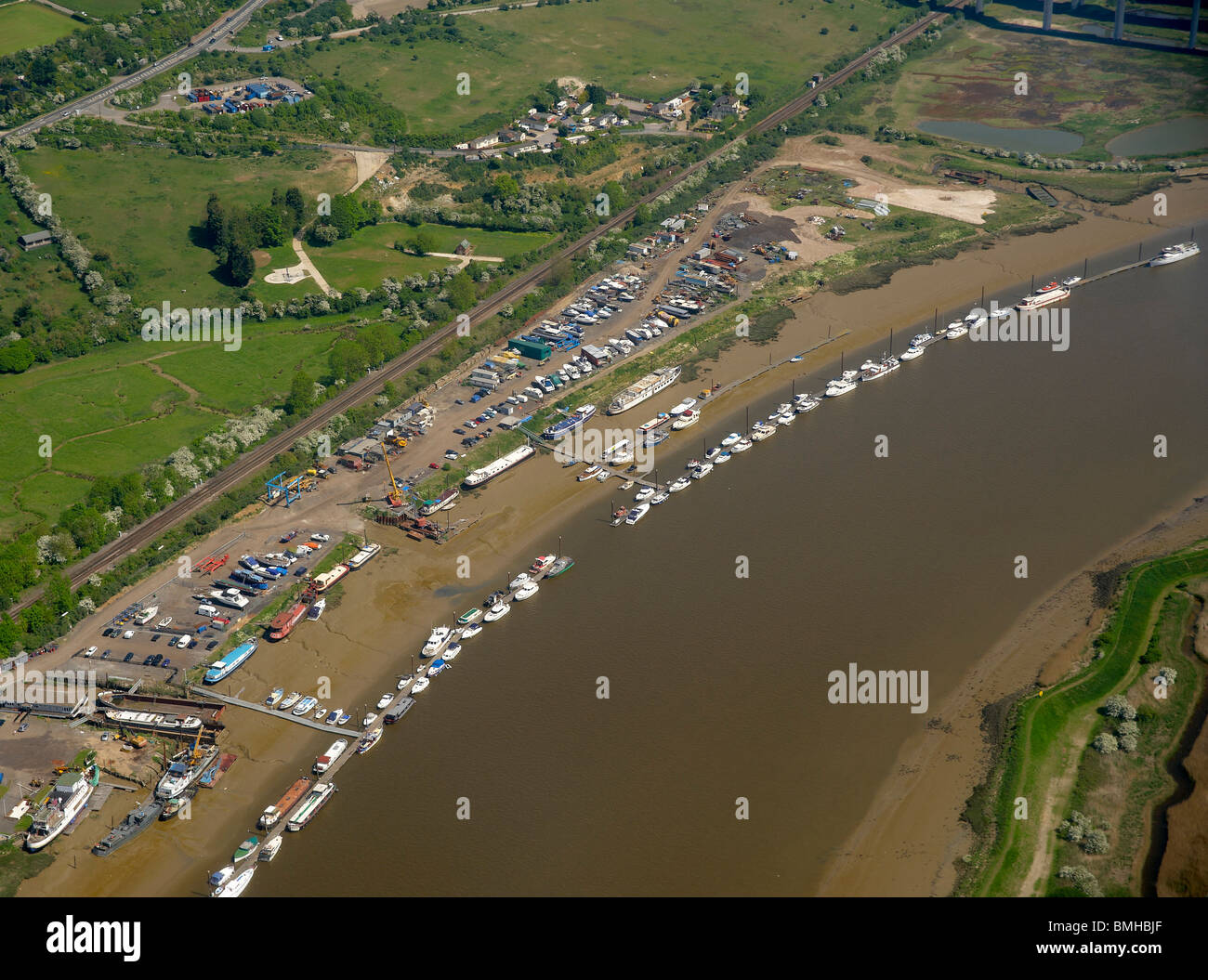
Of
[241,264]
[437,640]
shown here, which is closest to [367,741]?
[437,640]

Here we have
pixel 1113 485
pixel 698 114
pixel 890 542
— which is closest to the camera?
pixel 890 542

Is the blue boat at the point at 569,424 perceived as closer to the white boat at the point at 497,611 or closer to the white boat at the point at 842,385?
the white boat at the point at 842,385

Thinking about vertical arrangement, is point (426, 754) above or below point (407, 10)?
below

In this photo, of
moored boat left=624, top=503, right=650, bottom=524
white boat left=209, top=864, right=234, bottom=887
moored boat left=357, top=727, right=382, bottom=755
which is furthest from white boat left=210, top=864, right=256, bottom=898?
moored boat left=624, top=503, right=650, bottom=524

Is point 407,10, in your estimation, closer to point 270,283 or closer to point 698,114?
point 698,114

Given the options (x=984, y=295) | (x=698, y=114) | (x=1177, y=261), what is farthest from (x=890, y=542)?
(x=698, y=114)

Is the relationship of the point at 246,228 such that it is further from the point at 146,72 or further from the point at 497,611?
the point at 497,611
